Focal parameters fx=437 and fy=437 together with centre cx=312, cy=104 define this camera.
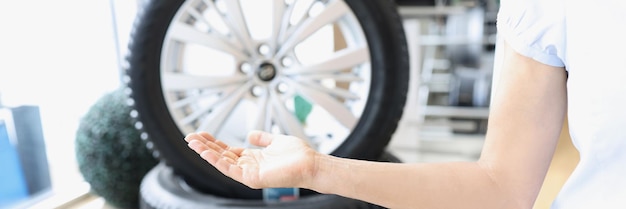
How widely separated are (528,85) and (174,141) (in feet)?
2.77

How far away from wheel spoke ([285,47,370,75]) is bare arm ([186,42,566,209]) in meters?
0.51

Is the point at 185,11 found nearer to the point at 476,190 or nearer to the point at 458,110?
the point at 476,190

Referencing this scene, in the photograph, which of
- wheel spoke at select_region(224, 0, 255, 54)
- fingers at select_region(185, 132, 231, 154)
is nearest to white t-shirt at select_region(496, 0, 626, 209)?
fingers at select_region(185, 132, 231, 154)

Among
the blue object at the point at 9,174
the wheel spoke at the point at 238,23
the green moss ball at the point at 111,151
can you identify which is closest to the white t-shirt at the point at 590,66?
the wheel spoke at the point at 238,23

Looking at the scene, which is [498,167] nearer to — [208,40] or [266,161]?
[266,161]

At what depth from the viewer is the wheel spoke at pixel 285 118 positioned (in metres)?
1.22

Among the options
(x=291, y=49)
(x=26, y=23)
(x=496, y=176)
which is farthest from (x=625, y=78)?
(x=26, y=23)

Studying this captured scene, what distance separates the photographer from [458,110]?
3.24 m

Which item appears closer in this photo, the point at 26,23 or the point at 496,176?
the point at 496,176

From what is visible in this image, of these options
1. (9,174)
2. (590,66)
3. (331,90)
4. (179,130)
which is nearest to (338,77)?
(331,90)

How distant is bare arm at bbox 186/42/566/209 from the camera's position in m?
0.66

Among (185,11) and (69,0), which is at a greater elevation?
(69,0)

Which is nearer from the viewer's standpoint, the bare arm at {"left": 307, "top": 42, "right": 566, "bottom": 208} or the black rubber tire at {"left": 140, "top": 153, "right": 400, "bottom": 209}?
the bare arm at {"left": 307, "top": 42, "right": 566, "bottom": 208}

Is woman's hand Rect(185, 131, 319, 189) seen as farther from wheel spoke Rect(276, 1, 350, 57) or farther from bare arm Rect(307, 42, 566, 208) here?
wheel spoke Rect(276, 1, 350, 57)
